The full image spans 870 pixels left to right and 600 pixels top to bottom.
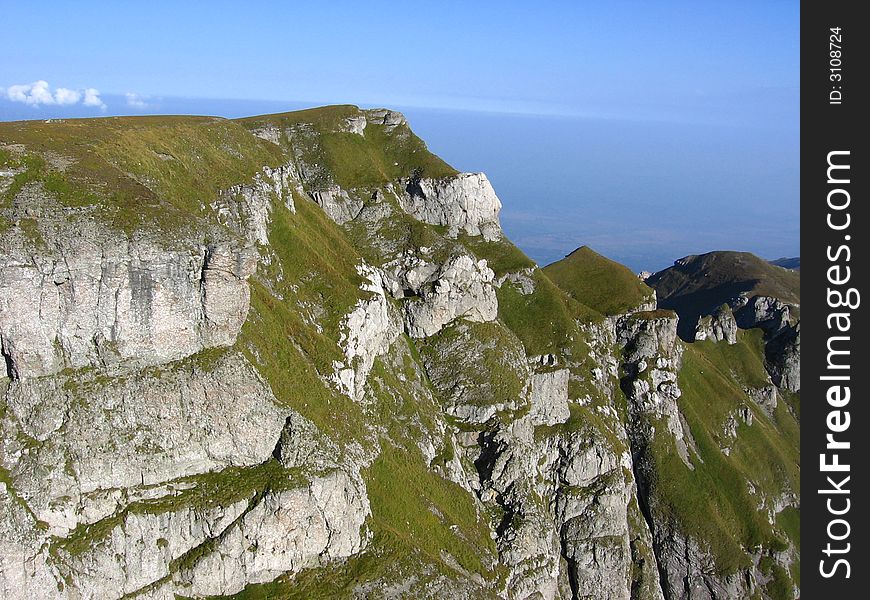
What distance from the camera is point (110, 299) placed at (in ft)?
159

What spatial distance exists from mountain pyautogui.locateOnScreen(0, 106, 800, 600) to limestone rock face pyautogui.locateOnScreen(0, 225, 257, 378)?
15 cm

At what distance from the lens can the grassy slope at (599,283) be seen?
375ft

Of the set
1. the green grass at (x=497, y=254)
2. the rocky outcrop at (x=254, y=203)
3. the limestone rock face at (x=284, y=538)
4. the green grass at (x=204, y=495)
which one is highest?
the rocky outcrop at (x=254, y=203)

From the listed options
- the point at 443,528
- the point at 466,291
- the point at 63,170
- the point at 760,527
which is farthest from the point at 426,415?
the point at 760,527

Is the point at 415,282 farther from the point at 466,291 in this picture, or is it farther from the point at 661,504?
the point at 661,504

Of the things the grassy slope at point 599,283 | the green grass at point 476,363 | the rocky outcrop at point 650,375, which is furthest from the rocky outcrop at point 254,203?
the rocky outcrop at point 650,375

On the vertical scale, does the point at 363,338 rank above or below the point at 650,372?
above

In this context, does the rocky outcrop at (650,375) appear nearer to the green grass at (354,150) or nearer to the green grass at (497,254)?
the green grass at (497,254)

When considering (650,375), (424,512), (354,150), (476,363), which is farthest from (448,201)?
(424,512)

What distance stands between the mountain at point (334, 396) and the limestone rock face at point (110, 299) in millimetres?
153

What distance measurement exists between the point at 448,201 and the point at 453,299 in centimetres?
2250

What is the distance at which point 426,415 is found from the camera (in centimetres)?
7950

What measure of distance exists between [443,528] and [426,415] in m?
14.6

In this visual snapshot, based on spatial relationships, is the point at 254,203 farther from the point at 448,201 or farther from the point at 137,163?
the point at 448,201
